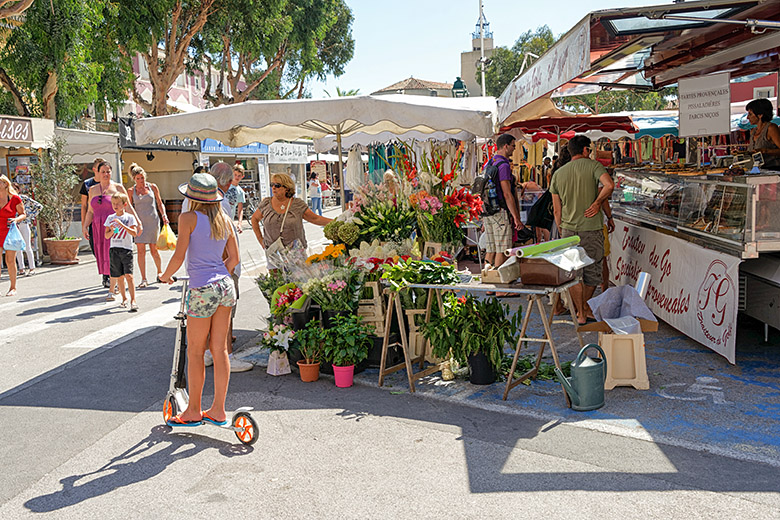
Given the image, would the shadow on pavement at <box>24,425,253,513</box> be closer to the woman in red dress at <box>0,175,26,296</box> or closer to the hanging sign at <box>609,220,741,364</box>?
the hanging sign at <box>609,220,741,364</box>

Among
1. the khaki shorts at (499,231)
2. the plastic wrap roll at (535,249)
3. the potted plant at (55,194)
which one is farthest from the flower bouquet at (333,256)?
the potted plant at (55,194)

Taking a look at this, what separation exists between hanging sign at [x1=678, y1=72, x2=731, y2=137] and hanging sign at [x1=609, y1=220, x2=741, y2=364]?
4.38 ft

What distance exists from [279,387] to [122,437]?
144 cm

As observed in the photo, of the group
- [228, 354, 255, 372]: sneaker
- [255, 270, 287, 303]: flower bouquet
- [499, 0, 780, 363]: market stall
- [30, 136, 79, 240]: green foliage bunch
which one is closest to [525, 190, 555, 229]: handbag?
[499, 0, 780, 363]: market stall

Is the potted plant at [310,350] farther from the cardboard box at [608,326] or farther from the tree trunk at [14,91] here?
the tree trunk at [14,91]

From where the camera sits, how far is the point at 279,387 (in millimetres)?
6055

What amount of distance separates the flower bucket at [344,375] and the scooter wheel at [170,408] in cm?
144

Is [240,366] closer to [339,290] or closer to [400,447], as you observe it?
[339,290]

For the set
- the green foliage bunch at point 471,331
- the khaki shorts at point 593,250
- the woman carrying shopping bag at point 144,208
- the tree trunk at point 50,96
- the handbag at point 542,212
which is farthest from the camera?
the tree trunk at point 50,96

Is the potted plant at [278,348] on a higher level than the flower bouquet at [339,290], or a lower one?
lower

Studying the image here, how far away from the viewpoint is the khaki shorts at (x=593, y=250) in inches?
300

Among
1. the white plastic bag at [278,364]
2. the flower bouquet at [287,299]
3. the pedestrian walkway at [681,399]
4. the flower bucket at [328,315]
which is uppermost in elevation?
the flower bouquet at [287,299]

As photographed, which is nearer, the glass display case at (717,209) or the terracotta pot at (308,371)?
the glass display case at (717,209)

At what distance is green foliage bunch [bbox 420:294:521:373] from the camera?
5.68 metres
